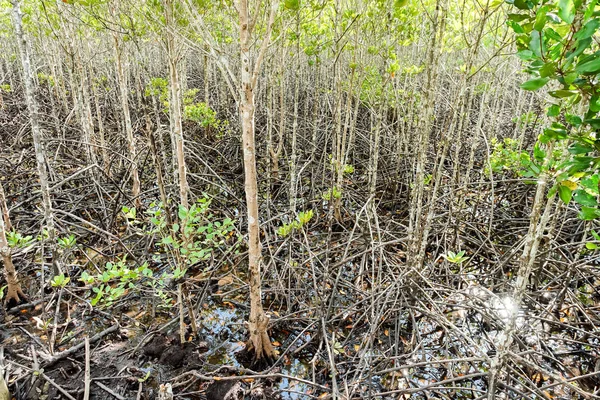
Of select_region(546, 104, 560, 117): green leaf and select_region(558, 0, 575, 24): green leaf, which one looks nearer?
select_region(558, 0, 575, 24): green leaf

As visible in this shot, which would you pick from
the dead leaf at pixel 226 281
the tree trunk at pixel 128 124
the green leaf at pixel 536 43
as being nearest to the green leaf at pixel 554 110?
the green leaf at pixel 536 43

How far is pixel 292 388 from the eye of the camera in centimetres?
273

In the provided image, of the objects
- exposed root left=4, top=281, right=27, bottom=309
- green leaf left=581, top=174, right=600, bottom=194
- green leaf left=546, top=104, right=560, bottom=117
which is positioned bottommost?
exposed root left=4, top=281, right=27, bottom=309

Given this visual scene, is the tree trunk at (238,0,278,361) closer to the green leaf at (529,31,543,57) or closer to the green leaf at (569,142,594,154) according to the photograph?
the green leaf at (529,31,543,57)

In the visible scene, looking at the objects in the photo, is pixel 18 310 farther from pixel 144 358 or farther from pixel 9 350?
pixel 144 358

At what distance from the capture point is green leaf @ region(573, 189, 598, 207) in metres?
1.04

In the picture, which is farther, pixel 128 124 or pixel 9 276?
pixel 128 124

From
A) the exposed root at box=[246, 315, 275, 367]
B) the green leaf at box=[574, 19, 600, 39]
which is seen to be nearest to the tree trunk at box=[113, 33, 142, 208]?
the exposed root at box=[246, 315, 275, 367]

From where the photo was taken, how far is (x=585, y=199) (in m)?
1.04

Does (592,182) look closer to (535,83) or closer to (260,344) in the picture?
(535,83)

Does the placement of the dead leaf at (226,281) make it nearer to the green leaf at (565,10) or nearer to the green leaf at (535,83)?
the green leaf at (535,83)

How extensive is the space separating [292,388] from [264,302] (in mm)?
1062

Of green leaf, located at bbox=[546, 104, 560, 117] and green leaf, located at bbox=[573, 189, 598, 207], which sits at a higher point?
green leaf, located at bbox=[546, 104, 560, 117]

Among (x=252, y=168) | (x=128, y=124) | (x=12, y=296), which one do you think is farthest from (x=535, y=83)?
(x=128, y=124)
